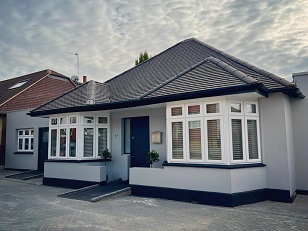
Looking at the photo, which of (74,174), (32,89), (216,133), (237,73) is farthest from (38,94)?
(237,73)

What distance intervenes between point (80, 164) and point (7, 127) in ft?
32.5

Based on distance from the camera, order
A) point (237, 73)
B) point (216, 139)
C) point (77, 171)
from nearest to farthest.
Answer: point (216, 139) < point (237, 73) < point (77, 171)

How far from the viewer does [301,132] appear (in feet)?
31.4

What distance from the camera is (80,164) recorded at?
1179 cm

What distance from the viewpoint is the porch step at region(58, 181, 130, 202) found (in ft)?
30.7

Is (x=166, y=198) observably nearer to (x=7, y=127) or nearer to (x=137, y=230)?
(x=137, y=230)

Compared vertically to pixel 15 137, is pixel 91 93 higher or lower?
higher

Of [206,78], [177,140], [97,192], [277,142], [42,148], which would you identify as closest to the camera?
[277,142]

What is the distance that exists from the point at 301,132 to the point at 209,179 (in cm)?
401

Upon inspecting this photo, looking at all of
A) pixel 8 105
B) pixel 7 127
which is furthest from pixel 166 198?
pixel 8 105

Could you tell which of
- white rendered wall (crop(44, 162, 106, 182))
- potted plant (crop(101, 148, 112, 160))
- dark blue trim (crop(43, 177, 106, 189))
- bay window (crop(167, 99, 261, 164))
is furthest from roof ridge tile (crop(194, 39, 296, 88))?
dark blue trim (crop(43, 177, 106, 189))

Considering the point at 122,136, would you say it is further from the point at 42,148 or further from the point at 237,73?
the point at 42,148

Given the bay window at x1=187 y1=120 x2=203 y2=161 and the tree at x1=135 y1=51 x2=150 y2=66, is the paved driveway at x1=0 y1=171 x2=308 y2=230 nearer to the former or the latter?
Result: the bay window at x1=187 y1=120 x2=203 y2=161

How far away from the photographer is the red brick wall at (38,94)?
19.5m
